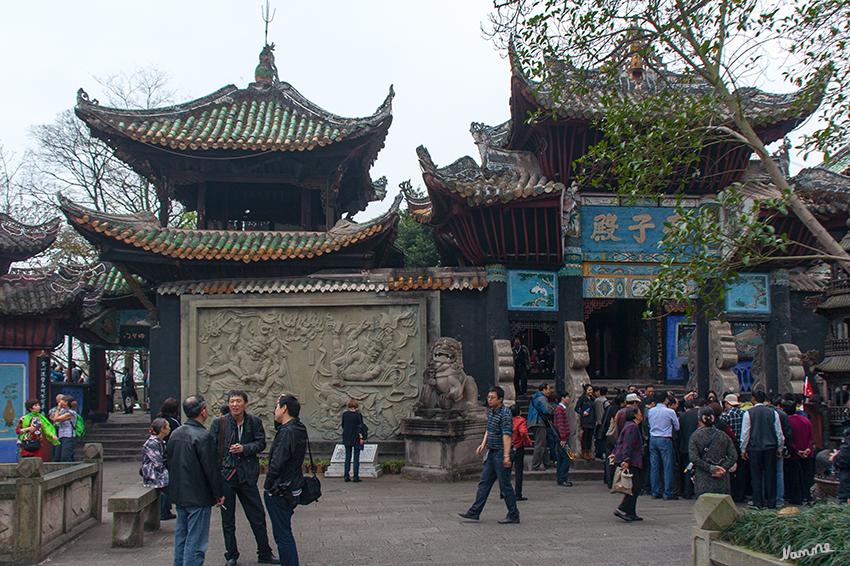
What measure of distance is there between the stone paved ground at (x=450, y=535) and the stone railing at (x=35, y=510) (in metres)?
0.21

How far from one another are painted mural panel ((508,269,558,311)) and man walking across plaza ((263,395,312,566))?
8593 millimetres

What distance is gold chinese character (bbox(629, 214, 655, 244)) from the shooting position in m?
14.4

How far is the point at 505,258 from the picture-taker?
13500 mm

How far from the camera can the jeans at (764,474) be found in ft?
28.8

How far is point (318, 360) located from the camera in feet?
44.7

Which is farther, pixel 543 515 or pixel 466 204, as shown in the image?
pixel 466 204

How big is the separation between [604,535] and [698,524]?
99.0 inches

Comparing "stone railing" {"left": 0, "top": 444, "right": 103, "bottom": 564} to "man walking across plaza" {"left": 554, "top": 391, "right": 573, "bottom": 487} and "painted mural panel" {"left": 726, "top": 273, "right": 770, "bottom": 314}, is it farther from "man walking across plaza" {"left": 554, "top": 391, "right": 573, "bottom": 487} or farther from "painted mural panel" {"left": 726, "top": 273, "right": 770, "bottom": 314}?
"painted mural panel" {"left": 726, "top": 273, "right": 770, "bottom": 314}

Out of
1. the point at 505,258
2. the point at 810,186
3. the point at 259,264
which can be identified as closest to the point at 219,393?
the point at 259,264

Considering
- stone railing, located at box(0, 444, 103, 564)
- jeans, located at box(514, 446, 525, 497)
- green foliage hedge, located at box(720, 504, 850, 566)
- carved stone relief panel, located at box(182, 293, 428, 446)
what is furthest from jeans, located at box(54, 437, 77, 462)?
green foliage hedge, located at box(720, 504, 850, 566)

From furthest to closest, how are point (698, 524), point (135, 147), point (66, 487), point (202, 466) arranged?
1. point (135, 147)
2. point (66, 487)
3. point (202, 466)
4. point (698, 524)

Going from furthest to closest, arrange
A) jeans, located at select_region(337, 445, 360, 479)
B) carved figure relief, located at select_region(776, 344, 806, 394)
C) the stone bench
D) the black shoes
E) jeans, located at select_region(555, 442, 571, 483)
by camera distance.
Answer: carved figure relief, located at select_region(776, 344, 806, 394)
jeans, located at select_region(337, 445, 360, 479)
jeans, located at select_region(555, 442, 571, 483)
the black shoes
the stone bench

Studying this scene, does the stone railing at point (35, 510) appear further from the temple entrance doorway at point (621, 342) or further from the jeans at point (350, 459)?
the temple entrance doorway at point (621, 342)

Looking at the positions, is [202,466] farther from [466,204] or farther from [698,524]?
[466,204]
